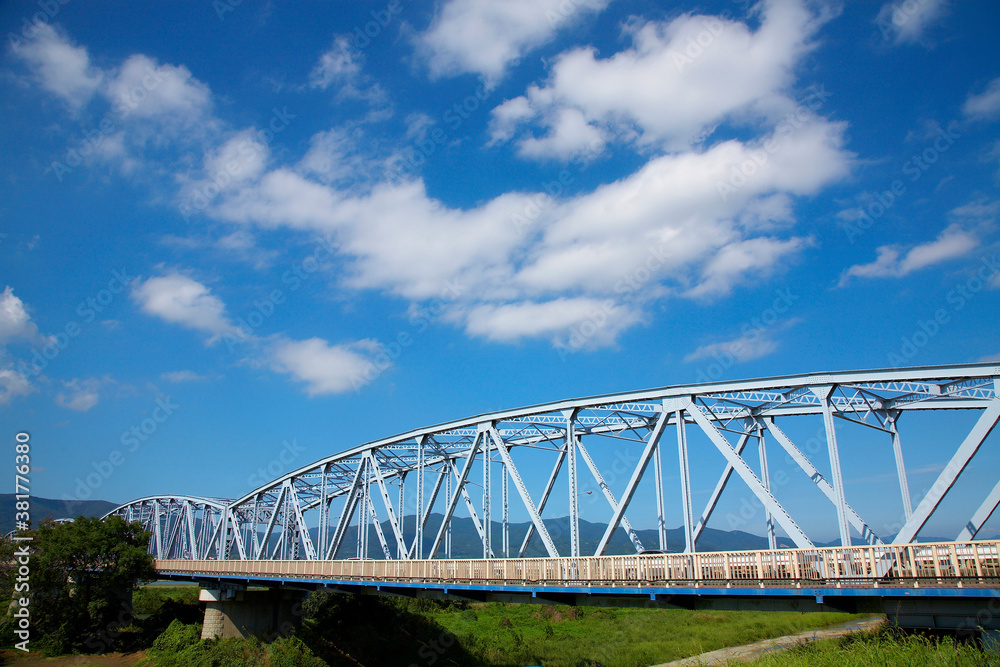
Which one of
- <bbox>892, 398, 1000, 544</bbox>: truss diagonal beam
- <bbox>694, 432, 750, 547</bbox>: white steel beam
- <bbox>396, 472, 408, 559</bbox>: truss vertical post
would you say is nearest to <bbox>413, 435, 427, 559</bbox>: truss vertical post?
<bbox>396, 472, 408, 559</bbox>: truss vertical post

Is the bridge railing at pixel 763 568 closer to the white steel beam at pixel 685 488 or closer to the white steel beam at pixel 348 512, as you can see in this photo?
the white steel beam at pixel 685 488

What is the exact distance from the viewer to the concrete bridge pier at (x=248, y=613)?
5006 centimetres

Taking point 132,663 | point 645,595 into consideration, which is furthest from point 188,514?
point 645,595

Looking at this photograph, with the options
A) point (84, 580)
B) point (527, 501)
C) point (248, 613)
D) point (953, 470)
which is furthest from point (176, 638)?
point (953, 470)

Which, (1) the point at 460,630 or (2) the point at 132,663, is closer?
(2) the point at 132,663

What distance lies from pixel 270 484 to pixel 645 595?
157 feet

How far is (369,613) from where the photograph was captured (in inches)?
2217

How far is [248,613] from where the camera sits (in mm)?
51094

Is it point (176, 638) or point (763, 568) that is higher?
point (763, 568)

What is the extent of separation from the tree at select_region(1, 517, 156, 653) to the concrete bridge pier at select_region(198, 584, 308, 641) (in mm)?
8360

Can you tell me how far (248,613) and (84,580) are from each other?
1458 cm

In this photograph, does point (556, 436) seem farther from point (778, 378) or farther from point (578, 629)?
point (578, 629)

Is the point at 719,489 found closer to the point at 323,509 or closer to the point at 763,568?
the point at 763,568

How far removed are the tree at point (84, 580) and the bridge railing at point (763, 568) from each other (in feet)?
125
